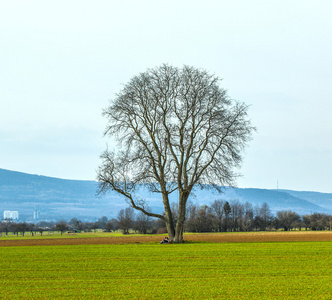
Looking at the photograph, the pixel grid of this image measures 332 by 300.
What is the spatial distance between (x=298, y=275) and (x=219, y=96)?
27.6 meters

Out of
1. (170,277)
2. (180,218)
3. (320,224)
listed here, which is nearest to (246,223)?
(320,224)

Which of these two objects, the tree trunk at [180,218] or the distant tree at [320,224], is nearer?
the tree trunk at [180,218]

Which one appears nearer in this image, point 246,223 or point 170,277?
point 170,277

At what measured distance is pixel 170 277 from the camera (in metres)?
19.8

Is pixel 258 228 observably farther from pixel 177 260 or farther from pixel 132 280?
pixel 132 280

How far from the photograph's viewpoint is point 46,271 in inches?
866

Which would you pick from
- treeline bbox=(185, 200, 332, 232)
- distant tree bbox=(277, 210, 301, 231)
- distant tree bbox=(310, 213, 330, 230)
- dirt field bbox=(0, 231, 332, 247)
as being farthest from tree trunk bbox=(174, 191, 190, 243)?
distant tree bbox=(277, 210, 301, 231)

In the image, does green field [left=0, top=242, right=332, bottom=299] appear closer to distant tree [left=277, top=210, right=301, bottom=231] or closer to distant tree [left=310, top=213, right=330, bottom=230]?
distant tree [left=310, top=213, right=330, bottom=230]

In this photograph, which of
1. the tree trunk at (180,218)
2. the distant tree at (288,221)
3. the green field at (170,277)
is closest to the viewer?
the green field at (170,277)

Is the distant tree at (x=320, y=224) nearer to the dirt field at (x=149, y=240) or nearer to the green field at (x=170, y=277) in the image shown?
the dirt field at (x=149, y=240)

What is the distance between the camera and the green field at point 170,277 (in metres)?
15.8

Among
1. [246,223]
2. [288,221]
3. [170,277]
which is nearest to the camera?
[170,277]

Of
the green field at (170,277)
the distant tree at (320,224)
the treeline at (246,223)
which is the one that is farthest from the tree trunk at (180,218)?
the distant tree at (320,224)

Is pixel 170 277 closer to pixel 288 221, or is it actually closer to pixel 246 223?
pixel 246 223
